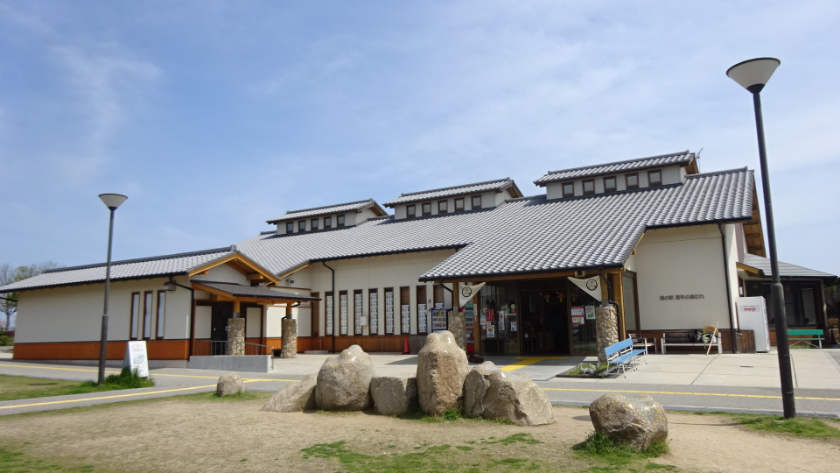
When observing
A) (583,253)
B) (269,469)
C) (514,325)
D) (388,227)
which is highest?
(388,227)

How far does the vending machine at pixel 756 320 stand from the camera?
19000 mm

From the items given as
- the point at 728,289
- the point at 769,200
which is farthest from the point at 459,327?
the point at 769,200

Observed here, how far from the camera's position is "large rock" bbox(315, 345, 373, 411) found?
1014 centimetres

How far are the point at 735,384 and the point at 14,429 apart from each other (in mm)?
13225

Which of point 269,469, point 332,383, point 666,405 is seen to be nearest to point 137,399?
point 332,383

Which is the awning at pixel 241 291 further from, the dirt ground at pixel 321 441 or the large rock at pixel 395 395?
the large rock at pixel 395 395

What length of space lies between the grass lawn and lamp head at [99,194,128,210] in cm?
440

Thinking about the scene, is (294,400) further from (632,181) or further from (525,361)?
(632,181)

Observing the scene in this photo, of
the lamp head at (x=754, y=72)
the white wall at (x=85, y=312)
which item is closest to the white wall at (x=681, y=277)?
the lamp head at (x=754, y=72)

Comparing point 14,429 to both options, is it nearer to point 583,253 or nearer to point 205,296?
point 205,296

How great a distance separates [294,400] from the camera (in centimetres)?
1049

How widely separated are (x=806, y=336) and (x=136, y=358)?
25889 millimetres

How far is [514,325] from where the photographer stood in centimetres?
2030

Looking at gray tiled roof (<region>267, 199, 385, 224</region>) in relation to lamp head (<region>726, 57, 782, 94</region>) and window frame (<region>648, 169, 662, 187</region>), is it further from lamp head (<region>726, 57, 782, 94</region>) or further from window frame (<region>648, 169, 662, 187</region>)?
lamp head (<region>726, 57, 782, 94</region>)
